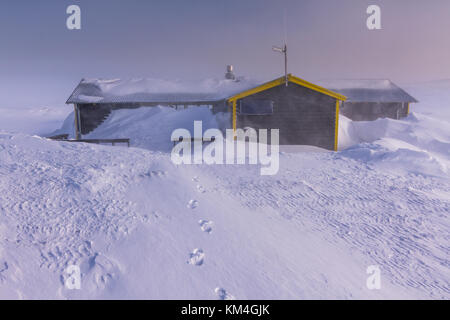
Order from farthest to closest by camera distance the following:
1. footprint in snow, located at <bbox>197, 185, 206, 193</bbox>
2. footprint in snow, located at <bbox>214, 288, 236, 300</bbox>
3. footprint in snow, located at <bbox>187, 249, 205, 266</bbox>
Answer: footprint in snow, located at <bbox>197, 185, 206, 193</bbox> → footprint in snow, located at <bbox>187, 249, 205, 266</bbox> → footprint in snow, located at <bbox>214, 288, 236, 300</bbox>

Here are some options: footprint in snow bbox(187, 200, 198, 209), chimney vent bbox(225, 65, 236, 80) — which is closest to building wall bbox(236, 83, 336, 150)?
footprint in snow bbox(187, 200, 198, 209)

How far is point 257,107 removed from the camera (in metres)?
14.4

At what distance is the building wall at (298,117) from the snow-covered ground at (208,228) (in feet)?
22.3

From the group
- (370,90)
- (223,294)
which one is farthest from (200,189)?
(370,90)

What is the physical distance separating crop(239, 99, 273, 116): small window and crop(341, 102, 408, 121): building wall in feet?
44.7

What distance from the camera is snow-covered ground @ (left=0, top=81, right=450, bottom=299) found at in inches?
142

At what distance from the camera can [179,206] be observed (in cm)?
523

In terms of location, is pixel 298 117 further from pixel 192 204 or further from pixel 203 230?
pixel 203 230

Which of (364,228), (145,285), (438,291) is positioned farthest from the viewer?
(364,228)

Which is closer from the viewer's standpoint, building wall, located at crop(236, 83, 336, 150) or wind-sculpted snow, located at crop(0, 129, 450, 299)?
wind-sculpted snow, located at crop(0, 129, 450, 299)

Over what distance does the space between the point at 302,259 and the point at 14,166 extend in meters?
5.63

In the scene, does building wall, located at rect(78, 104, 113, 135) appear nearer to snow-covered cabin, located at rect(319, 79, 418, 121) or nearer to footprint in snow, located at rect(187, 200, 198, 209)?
footprint in snow, located at rect(187, 200, 198, 209)
